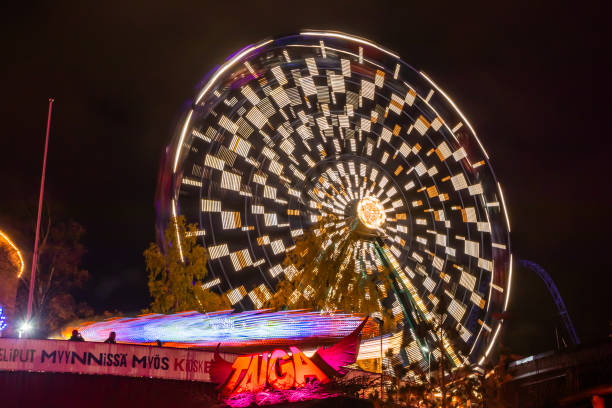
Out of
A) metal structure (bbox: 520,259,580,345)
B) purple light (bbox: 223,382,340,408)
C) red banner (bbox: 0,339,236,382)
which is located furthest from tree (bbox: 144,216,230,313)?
metal structure (bbox: 520,259,580,345)

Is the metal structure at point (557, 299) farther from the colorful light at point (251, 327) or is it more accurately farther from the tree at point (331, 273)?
the colorful light at point (251, 327)

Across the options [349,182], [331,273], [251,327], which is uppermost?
[349,182]

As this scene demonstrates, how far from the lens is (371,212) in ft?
91.9

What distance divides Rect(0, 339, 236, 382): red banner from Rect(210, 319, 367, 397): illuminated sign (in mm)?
906

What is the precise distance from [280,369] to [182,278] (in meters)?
11.9

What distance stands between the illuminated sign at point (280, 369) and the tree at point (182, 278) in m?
9.56

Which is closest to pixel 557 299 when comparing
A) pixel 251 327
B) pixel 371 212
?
pixel 371 212

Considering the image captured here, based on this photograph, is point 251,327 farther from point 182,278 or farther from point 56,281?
point 56,281

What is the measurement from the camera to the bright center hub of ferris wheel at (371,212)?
2777cm

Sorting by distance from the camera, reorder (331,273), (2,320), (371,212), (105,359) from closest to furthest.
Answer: (105,359) → (2,320) → (371,212) → (331,273)

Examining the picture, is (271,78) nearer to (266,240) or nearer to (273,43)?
(273,43)

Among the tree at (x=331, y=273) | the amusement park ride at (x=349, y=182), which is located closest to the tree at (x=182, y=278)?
the amusement park ride at (x=349, y=182)

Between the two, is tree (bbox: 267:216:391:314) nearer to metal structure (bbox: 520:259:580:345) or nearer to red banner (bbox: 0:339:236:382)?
red banner (bbox: 0:339:236:382)

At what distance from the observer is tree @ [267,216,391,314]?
27938mm
